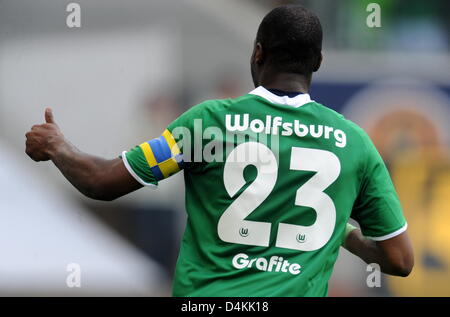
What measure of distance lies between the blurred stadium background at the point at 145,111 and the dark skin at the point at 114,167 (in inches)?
177

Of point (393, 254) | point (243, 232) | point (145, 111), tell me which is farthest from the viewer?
point (145, 111)

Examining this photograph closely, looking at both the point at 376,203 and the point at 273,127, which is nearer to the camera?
the point at 273,127

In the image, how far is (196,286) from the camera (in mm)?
2918

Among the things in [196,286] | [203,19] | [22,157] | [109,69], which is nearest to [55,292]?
[22,157]

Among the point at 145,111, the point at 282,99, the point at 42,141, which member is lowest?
the point at 145,111

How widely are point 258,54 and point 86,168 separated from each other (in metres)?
0.78

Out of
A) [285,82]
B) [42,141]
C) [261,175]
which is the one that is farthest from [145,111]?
[261,175]

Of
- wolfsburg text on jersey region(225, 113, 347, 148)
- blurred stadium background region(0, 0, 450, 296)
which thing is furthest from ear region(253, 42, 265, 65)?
blurred stadium background region(0, 0, 450, 296)

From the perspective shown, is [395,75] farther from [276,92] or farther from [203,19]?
[276,92]

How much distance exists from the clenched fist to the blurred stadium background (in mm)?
4516

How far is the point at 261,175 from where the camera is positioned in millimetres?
2893

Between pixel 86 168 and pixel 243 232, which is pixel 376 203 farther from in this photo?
pixel 86 168

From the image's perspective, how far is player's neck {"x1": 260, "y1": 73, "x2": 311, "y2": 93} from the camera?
3.01 metres

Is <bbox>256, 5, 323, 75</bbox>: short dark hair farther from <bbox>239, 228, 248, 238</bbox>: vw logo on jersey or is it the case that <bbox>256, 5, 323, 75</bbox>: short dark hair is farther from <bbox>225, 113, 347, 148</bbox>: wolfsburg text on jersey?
<bbox>239, 228, 248, 238</bbox>: vw logo on jersey
